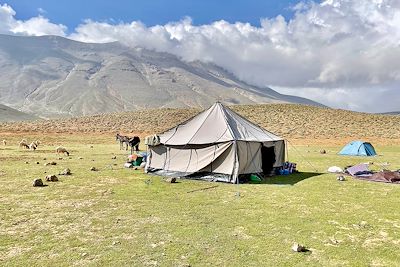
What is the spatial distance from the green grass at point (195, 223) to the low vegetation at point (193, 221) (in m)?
0.03

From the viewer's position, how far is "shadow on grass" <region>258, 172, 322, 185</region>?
18156 mm

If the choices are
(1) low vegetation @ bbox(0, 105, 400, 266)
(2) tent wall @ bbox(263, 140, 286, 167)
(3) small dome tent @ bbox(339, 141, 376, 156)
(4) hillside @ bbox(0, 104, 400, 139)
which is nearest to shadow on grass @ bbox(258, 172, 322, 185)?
(1) low vegetation @ bbox(0, 105, 400, 266)

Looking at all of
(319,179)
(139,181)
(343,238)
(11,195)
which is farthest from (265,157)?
(11,195)

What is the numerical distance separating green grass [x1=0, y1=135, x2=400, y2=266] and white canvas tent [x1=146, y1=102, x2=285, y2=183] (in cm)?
138

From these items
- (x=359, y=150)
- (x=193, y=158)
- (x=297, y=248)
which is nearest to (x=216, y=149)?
(x=193, y=158)

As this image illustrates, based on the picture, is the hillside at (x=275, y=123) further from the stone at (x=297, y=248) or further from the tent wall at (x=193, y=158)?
the stone at (x=297, y=248)

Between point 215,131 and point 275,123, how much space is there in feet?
170

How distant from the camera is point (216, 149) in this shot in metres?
18.5

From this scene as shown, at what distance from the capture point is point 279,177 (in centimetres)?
2000

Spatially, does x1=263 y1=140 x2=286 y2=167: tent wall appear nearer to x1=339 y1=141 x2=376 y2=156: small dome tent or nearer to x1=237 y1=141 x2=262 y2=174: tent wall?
x1=237 y1=141 x2=262 y2=174: tent wall

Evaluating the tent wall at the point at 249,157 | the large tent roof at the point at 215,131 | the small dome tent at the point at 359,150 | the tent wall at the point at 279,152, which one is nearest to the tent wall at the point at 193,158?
the large tent roof at the point at 215,131

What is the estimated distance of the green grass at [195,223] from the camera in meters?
8.31

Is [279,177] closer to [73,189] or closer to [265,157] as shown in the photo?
[265,157]

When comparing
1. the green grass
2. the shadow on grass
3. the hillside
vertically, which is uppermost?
the hillside
